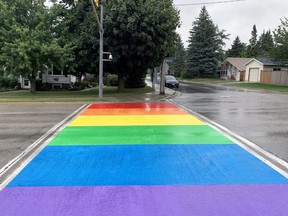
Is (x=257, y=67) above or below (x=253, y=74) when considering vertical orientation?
above

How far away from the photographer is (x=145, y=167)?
646 cm

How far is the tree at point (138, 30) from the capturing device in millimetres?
22625

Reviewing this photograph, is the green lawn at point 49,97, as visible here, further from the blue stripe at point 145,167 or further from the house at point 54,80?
the blue stripe at point 145,167

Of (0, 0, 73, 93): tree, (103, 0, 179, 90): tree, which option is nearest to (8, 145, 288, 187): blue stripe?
(103, 0, 179, 90): tree

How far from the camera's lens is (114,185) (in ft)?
17.8

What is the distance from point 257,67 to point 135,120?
48.7 m

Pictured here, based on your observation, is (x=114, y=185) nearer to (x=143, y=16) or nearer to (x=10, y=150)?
(x=10, y=150)

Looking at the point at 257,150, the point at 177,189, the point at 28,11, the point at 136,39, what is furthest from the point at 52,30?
the point at 177,189

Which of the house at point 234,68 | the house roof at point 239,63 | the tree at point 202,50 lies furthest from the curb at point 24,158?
the tree at point 202,50

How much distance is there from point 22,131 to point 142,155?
5.14m

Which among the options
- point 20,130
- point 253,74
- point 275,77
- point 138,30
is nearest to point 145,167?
point 20,130

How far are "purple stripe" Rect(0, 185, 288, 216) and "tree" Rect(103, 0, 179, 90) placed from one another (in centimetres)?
1815

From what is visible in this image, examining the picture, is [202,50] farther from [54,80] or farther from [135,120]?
[135,120]

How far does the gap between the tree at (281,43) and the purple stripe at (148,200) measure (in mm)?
39033
